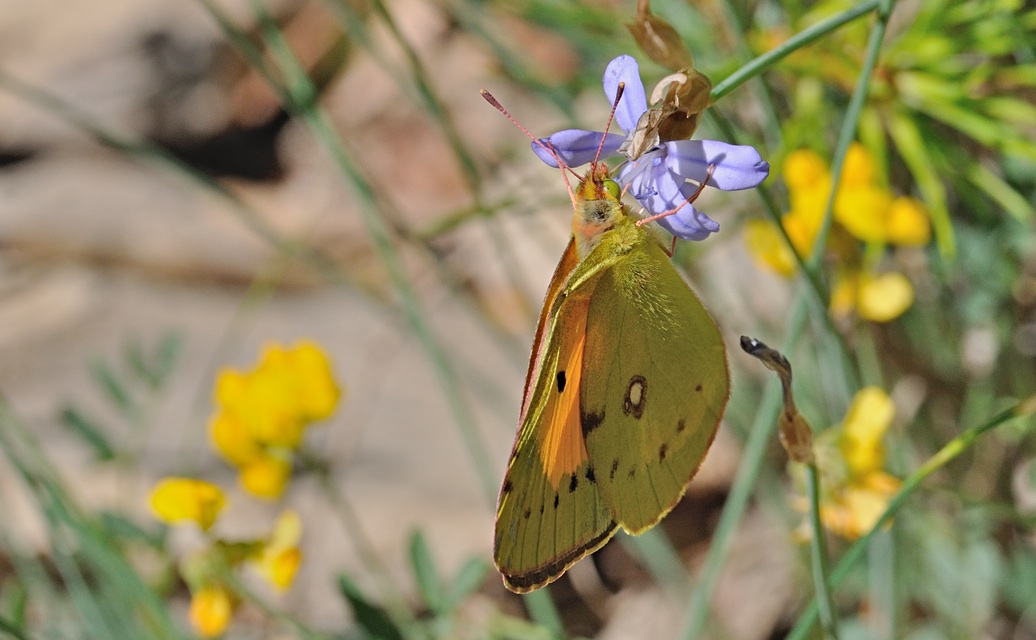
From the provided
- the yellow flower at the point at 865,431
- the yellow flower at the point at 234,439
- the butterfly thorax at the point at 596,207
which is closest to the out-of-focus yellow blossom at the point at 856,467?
the yellow flower at the point at 865,431

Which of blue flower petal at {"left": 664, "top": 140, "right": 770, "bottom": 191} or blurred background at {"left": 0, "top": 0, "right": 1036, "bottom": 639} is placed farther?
blurred background at {"left": 0, "top": 0, "right": 1036, "bottom": 639}

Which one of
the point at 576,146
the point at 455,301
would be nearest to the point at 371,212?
the point at 576,146

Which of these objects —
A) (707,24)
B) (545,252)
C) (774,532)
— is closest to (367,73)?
(545,252)

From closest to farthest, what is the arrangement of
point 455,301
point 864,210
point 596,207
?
1. point 596,207
2. point 864,210
3. point 455,301

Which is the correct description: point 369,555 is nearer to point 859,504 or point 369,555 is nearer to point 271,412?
point 271,412

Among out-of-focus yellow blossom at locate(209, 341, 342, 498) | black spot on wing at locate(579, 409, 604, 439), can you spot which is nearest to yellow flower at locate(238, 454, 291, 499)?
out-of-focus yellow blossom at locate(209, 341, 342, 498)

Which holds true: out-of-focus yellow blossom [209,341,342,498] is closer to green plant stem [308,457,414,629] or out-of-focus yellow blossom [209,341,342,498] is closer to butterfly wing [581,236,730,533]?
green plant stem [308,457,414,629]

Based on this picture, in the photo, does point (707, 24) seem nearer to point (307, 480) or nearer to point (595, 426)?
point (595, 426)
